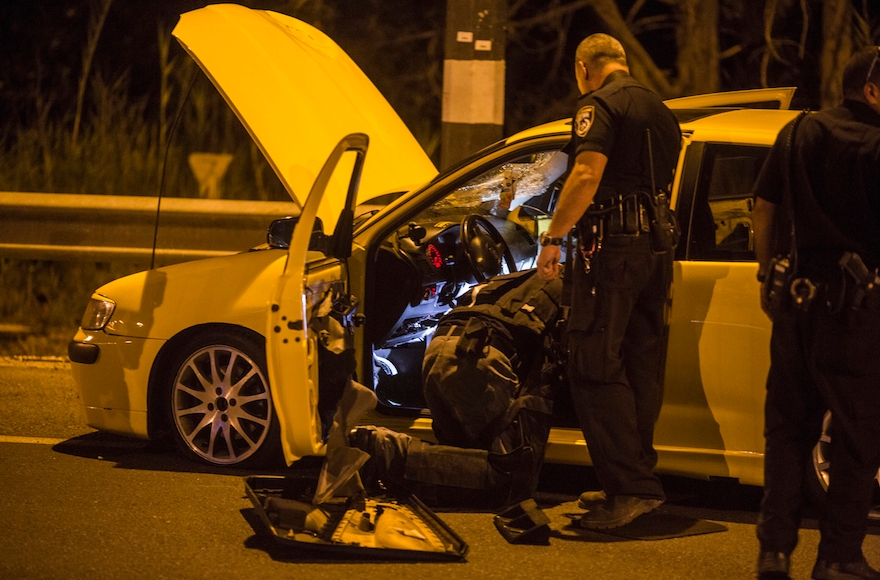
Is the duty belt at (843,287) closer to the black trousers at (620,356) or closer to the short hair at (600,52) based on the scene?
the black trousers at (620,356)

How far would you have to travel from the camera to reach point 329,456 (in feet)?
14.8

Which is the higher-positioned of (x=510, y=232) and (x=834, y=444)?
(x=510, y=232)

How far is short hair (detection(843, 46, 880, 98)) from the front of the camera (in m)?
3.83

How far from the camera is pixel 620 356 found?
4.55m

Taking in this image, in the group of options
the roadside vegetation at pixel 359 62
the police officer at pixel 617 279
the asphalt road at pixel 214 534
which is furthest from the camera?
the roadside vegetation at pixel 359 62

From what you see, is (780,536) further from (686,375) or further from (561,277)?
(561,277)

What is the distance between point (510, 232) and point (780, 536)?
221cm

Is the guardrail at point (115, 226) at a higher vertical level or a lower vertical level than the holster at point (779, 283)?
lower

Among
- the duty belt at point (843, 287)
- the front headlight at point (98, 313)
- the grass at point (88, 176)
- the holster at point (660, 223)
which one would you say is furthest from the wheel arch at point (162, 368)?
the duty belt at point (843, 287)

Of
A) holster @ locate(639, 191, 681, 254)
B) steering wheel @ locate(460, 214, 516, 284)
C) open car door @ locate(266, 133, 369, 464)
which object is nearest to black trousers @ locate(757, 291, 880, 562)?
holster @ locate(639, 191, 681, 254)

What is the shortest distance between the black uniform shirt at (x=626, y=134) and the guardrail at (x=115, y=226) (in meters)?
3.48

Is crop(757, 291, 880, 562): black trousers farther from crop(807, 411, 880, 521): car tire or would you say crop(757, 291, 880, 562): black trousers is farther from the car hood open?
the car hood open

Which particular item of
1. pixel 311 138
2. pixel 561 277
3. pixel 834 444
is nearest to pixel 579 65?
pixel 561 277

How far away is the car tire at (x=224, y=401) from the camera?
505 cm
